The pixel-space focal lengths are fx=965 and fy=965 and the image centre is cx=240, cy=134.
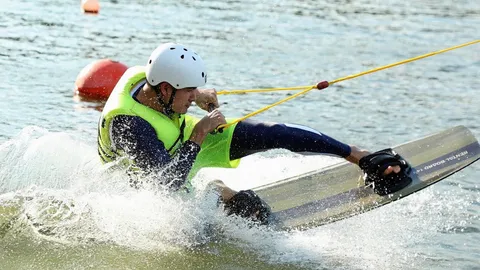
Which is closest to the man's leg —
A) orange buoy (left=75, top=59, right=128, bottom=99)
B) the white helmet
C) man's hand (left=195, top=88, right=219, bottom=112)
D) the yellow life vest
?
the yellow life vest

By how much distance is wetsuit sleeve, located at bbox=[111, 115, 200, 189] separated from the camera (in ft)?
23.4

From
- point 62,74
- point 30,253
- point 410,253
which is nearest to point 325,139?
point 410,253

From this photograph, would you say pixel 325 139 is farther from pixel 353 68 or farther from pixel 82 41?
pixel 82 41

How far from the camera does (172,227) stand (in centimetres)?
745

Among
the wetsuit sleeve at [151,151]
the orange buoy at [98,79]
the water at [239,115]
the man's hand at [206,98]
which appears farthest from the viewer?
the orange buoy at [98,79]

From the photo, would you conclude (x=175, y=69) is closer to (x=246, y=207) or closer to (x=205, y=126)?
(x=205, y=126)

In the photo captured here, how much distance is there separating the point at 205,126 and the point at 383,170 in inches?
58.5

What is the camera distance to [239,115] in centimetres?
1270

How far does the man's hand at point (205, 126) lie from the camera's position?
732cm

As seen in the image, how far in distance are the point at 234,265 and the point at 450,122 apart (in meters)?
6.41

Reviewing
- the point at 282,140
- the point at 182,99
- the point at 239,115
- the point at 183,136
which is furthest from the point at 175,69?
the point at 239,115

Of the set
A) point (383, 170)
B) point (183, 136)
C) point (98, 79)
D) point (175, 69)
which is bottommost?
point (98, 79)

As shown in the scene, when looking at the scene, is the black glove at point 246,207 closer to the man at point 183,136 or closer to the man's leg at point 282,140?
the man at point 183,136

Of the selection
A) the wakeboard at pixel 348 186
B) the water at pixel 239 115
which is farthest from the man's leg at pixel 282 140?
the water at pixel 239 115
